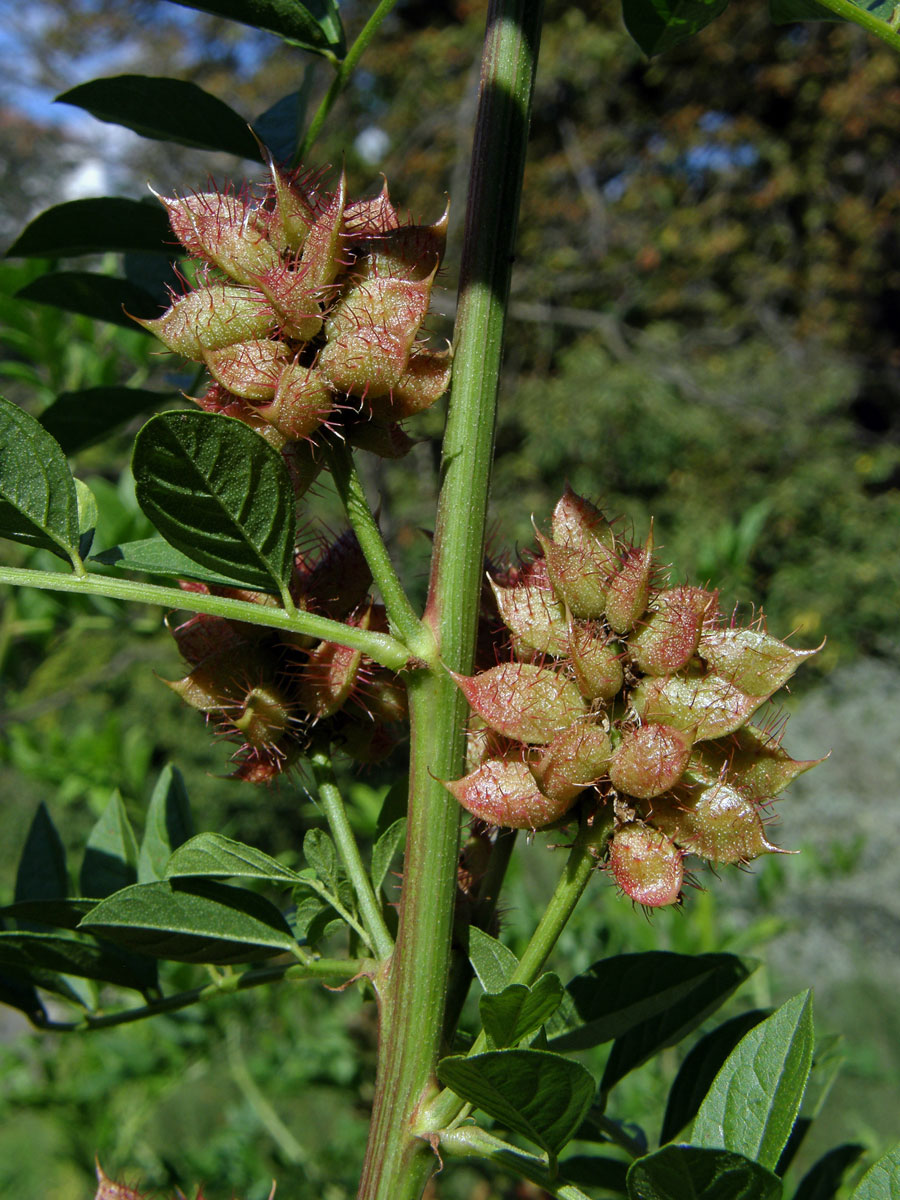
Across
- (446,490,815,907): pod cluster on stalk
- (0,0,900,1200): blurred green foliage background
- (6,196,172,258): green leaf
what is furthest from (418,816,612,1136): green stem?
(0,0,900,1200): blurred green foliage background

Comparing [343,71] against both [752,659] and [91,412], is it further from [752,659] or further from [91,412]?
[752,659]

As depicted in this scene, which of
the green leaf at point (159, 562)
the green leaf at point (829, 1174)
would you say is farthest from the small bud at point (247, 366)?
the green leaf at point (829, 1174)

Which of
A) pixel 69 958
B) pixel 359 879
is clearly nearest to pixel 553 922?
pixel 359 879

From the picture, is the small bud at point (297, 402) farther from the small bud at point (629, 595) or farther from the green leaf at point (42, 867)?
the green leaf at point (42, 867)

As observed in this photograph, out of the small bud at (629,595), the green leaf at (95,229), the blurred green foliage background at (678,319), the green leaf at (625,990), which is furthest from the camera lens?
the blurred green foliage background at (678,319)

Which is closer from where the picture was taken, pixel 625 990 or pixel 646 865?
pixel 646 865

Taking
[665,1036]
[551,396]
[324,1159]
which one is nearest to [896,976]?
[324,1159]
